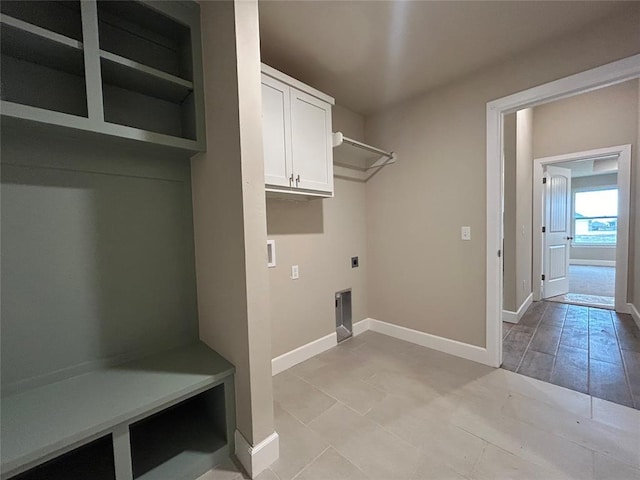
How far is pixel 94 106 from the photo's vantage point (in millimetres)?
1140

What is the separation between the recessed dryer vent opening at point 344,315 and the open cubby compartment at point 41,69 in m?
2.47

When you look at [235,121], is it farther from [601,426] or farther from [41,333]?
[601,426]

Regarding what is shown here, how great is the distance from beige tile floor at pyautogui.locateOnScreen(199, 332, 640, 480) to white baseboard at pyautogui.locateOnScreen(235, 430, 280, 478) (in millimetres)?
42

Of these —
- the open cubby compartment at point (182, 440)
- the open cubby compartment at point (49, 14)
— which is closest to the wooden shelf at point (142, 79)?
the open cubby compartment at point (49, 14)

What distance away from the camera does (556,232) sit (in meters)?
4.38

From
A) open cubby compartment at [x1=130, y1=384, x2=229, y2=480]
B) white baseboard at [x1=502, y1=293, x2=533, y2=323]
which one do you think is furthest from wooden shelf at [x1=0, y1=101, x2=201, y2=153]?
white baseboard at [x1=502, y1=293, x2=533, y2=323]

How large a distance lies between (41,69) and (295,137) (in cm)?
135

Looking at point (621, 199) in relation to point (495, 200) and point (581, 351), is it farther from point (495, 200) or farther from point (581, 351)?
point (495, 200)

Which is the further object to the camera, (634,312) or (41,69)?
(634,312)

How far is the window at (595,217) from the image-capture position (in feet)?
23.5

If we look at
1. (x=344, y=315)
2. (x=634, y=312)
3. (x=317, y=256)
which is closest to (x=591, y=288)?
(x=634, y=312)

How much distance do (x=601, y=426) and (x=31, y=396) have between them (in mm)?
2964

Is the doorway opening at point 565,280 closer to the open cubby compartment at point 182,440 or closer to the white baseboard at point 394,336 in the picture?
the white baseboard at point 394,336

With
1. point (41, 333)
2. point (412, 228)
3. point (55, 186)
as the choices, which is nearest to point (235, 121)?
point (55, 186)
